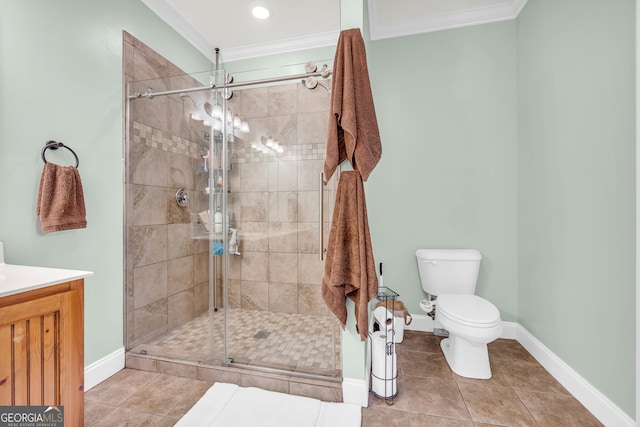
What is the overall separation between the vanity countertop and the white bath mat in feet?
2.86

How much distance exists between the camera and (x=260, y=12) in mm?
2311

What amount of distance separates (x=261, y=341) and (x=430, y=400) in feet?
3.59

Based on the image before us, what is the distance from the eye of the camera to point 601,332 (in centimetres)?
144

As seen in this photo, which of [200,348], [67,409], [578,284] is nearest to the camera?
[67,409]

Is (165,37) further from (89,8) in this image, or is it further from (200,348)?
(200,348)

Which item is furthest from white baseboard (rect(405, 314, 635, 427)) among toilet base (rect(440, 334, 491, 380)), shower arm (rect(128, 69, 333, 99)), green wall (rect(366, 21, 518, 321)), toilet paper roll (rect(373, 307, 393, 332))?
shower arm (rect(128, 69, 333, 99))

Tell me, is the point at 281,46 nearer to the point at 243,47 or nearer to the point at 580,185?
the point at 243,47

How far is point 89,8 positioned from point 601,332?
328cm

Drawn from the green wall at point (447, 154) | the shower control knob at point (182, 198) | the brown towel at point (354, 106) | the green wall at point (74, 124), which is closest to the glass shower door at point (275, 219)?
the shower control knob at point (182, 198)

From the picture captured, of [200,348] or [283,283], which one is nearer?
[200,348]

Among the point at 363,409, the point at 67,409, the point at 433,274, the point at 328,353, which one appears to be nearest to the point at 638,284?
the point at 433,274

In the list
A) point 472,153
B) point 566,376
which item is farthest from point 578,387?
point 472,153

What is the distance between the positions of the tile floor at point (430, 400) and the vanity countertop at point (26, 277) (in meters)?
0.81

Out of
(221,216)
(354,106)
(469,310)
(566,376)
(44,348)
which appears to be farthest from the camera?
(221,216)
